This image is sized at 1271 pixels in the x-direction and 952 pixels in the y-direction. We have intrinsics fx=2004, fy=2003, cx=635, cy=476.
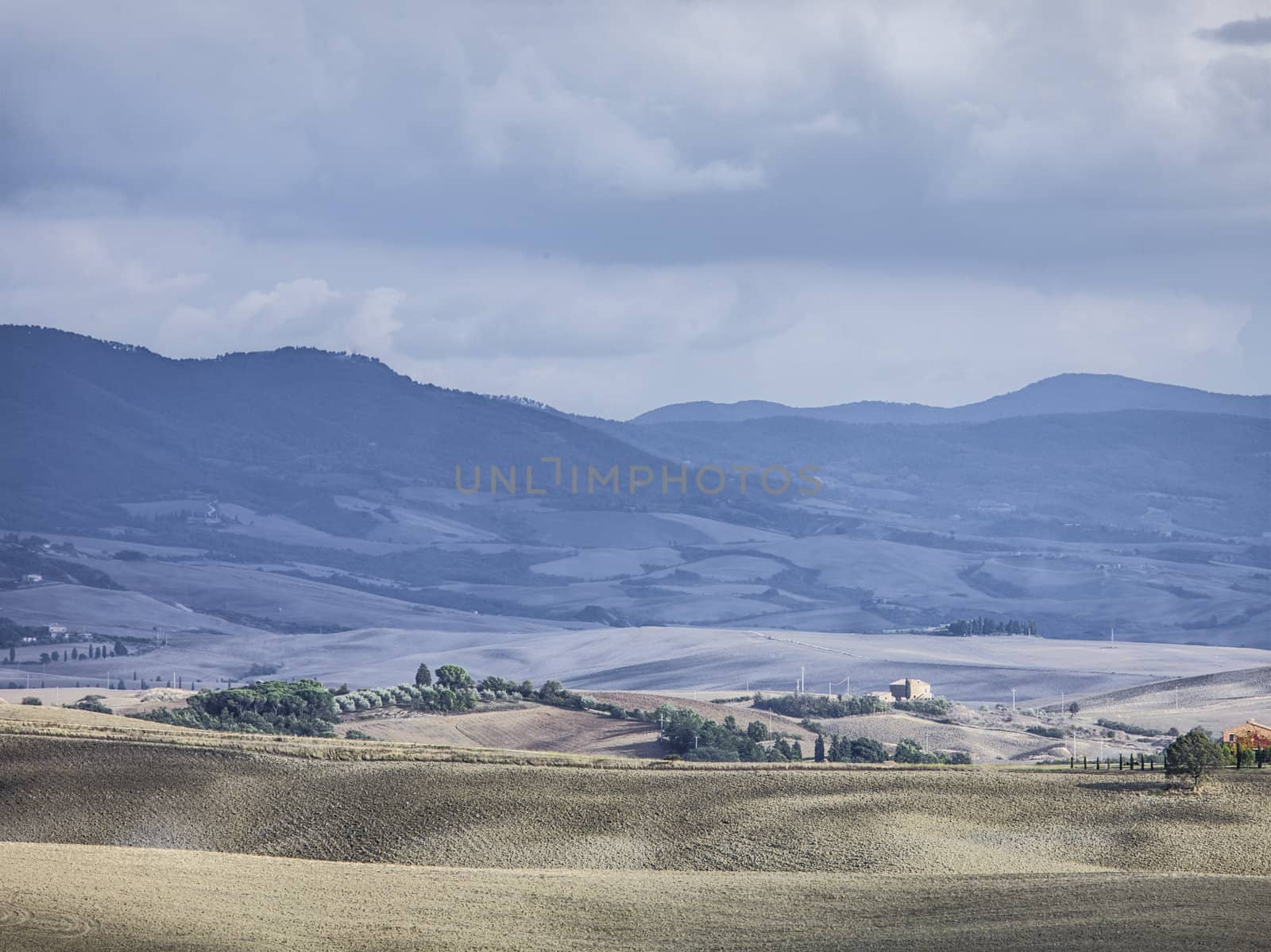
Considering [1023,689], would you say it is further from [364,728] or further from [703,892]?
[703,892]

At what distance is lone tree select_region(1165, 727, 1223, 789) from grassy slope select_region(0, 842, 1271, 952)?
14361 mm

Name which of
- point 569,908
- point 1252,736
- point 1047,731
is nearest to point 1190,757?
point 1252,736

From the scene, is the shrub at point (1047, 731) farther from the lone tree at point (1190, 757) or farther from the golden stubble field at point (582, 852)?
the lone tree at point (1190, 757)

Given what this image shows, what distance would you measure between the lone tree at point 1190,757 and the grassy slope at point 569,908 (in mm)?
14361

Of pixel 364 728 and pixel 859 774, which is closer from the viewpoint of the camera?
pixel 859 774

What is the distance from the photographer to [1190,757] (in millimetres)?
62094

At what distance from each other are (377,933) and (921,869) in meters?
16.2

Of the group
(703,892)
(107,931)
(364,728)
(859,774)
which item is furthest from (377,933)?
(364,728)

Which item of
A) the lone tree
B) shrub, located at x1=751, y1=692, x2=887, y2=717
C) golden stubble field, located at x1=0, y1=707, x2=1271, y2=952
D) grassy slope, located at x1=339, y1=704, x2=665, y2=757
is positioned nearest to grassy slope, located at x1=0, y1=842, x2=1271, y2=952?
golden stubble field, located at x1=0, y1=707, x2=1271, y2=952

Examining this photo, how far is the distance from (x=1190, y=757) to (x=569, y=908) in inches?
982

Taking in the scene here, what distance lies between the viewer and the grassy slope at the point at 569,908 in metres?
41.6

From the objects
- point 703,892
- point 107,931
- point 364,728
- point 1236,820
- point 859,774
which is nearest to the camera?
point 107,931

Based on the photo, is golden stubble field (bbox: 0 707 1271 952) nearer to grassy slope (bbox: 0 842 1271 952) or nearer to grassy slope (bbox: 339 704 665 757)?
grassy slope (bbox: 0 842 1271 952)

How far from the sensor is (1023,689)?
178250 mm
